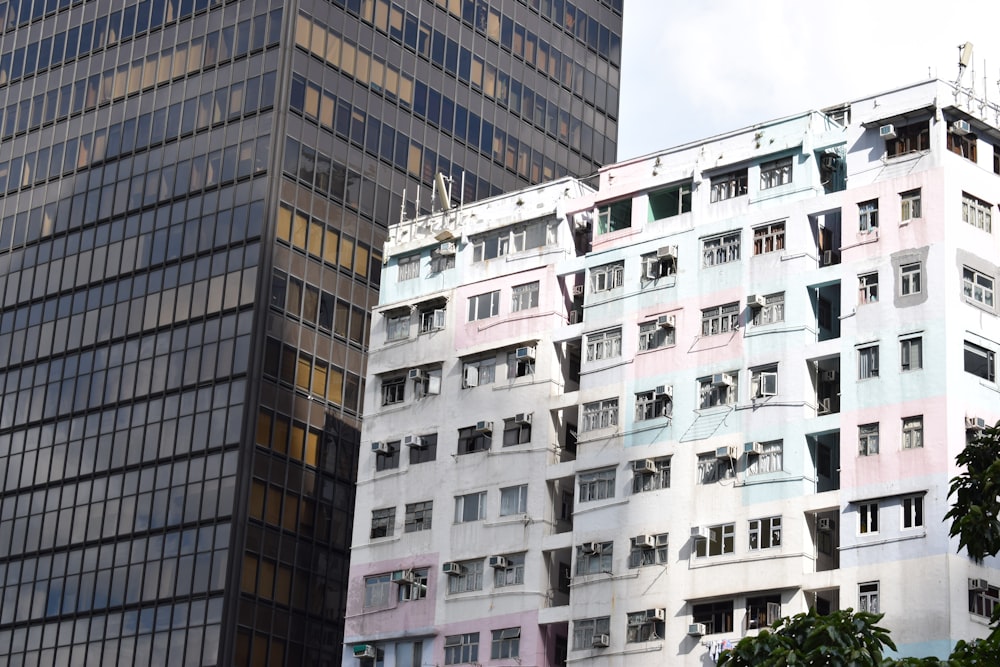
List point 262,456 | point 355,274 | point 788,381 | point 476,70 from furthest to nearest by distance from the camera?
point 476,70
point 355,274
point 262,456
point 788,381

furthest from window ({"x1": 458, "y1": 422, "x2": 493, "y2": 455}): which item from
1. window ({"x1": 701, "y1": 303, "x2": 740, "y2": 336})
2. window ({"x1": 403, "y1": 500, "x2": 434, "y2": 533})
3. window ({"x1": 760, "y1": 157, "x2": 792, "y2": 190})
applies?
window ({"x1": 760, "y1": 157, "x2": 792, "y2": 190})

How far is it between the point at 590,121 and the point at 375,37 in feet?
59.8

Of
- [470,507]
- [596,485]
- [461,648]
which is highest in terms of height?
[596,485]

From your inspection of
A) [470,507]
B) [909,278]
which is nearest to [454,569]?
[470,507]

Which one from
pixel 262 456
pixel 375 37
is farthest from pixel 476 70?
pixel 262 456

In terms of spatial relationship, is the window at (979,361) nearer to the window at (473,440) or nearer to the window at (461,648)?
the window at (473,440)

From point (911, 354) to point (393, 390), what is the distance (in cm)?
2655

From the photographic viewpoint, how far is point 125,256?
114812 millimetres

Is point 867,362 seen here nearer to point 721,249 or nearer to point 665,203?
point 721,249

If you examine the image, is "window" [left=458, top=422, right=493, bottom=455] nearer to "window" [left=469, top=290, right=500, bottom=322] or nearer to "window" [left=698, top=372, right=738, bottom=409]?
"window" [left=469, top=290, right=500, bottom=322]

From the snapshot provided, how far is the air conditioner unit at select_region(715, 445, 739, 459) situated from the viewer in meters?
83.9

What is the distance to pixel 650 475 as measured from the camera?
8662 centimetres

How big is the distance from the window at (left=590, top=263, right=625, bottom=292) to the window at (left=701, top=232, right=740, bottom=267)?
4.39m

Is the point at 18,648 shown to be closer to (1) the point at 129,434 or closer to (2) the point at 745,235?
(1) the point at 129,434
